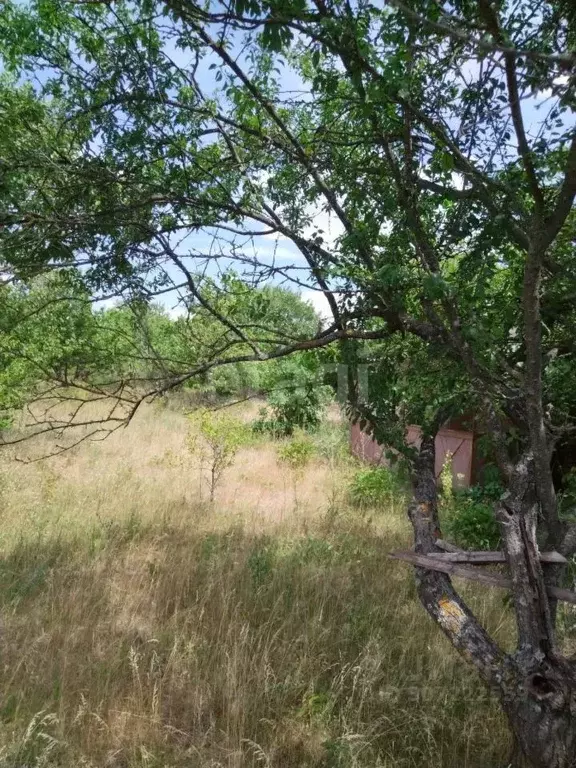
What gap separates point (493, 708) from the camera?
98.0 inches

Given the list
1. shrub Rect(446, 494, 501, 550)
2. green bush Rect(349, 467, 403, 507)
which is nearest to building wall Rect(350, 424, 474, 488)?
green bush Rect(349, 467, 403, 507)

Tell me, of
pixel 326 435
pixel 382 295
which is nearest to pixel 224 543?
pixel 382 295

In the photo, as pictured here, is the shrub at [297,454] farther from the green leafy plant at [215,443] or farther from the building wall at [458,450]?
the building wall at [458,450]

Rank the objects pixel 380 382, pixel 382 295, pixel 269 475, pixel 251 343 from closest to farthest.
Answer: pixel 382 295
pixel 251 343
pixel 380 382
pixel 269 475

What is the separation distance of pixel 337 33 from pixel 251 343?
1.16 meters

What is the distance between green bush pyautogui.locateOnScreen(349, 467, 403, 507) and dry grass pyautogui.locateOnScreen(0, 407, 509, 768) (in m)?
0.93

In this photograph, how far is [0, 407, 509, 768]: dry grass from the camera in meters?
2.28

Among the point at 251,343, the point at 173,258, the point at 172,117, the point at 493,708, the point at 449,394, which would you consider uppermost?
the point at 172,117

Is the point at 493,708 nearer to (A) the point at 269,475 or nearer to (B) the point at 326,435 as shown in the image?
(A) the point at 269,475

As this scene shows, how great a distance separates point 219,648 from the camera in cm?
291

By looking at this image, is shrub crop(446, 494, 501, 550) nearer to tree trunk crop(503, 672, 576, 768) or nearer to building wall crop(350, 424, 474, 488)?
building wall crop(350, 424, 474, 488)

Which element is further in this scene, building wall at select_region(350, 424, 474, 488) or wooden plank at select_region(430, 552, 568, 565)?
building wall at select_region(350, 424, 474, 488)

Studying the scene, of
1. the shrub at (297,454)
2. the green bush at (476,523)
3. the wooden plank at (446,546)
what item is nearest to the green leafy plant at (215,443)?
the shrub at (297,454)

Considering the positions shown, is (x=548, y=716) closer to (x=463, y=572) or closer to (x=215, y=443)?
(x=463, y=572)
